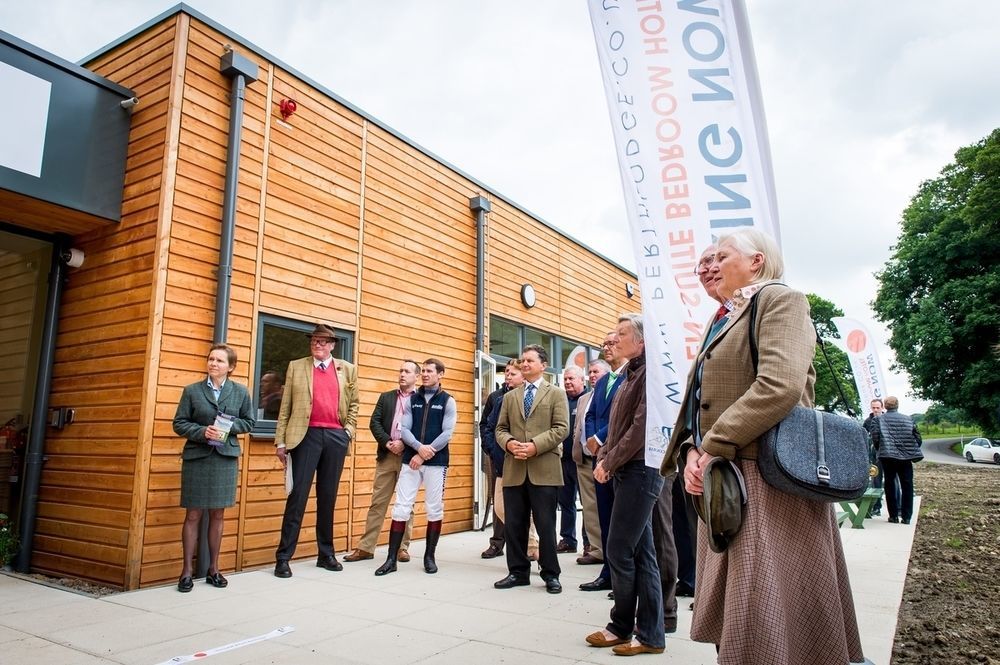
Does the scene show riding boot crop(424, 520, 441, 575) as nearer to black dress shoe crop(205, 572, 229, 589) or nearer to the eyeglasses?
black dress shoe crop(205, 572, 229, 589)

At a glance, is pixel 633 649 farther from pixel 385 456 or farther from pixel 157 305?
pixel 157 305

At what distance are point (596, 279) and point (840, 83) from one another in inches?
206

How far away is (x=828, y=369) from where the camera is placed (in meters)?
48.7

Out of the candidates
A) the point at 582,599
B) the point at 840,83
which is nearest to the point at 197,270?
the point at 582,599

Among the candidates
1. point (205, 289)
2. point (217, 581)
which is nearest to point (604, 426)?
point (217, 581)

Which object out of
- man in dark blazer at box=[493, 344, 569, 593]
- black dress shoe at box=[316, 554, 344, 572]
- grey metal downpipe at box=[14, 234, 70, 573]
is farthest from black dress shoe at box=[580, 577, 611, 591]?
grey metal downpipe at box=[14, 234, 70, 573]

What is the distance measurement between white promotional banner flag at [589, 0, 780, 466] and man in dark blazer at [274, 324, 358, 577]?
3168 millimetres

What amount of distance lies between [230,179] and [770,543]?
5.03 m

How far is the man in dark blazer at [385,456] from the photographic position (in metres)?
5.57

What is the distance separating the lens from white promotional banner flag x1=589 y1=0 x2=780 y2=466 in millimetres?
A: 2930

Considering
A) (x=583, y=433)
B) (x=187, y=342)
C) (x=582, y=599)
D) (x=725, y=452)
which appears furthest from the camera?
(x=583, y=433)

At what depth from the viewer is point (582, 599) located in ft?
13.9

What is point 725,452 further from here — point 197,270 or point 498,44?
point 498,44

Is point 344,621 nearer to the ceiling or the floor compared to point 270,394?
nearer to the floor
